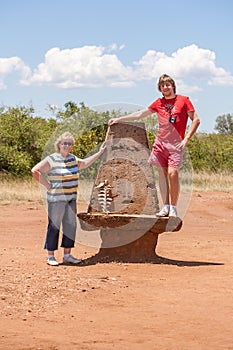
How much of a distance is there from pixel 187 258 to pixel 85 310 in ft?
11.1

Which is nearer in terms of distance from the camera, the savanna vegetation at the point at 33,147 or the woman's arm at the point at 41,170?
the woman's arm at the point at 41,170

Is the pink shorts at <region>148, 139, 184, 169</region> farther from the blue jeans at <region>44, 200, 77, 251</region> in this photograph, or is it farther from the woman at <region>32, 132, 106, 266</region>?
the blue jeans at <region>44, 200, 77, 251</region>

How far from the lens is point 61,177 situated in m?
8.16

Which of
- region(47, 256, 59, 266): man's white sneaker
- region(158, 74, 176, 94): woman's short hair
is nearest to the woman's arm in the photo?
region(47, 256, 59, 266): man's white sneaker

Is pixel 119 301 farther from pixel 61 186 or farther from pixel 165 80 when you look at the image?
pixel 165 80

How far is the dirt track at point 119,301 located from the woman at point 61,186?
0.46 meters

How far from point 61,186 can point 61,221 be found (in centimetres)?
49

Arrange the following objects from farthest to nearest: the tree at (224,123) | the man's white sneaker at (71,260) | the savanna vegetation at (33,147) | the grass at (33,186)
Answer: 1. the tree at (224,123)
2. the savanna vegetation at (33,147)
3. the grass at (33,186)
4. the man's white sneaker at (71,260)

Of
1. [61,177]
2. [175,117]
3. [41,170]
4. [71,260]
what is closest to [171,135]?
[175,117]

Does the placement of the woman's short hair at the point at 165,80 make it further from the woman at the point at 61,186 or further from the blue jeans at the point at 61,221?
the blue jeans at the point at 61,221

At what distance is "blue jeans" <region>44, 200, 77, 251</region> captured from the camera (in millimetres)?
8258

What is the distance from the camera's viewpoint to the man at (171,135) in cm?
816

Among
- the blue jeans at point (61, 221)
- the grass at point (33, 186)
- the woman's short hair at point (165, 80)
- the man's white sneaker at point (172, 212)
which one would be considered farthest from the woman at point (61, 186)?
the grass at point (33, 186)

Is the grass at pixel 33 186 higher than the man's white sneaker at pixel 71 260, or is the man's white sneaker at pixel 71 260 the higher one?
the grass at pixel 33 186
